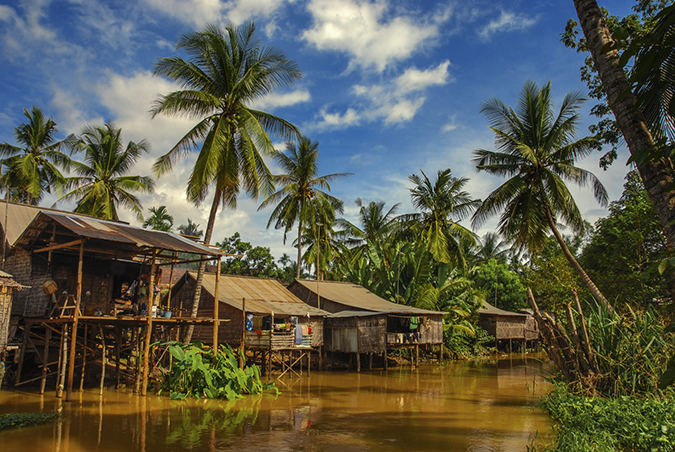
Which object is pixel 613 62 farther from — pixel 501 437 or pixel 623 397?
pixel 501 437

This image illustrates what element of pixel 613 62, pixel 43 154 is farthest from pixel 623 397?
pixel 43 154

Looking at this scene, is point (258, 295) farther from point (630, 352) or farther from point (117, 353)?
point (630, 352)

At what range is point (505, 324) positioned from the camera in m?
32.2

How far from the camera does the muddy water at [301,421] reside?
8562mm

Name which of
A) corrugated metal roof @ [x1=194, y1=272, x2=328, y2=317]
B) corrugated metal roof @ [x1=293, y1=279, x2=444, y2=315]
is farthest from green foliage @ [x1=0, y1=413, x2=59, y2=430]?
corrugated metal roof @ [x1=293, y1=279, x2=444, y2=315]

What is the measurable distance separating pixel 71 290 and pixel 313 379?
9.25 m

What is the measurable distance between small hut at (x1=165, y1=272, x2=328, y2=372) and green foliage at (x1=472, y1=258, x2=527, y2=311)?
17729 mm

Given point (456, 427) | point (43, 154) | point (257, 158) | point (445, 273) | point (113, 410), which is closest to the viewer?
point (456, 427)

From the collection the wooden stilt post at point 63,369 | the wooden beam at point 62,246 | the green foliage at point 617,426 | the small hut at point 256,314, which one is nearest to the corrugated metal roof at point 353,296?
the small hut at point 256,314

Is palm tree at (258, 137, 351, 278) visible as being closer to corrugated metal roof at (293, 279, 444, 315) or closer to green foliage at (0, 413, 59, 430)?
corrugated metal roof at (293, 279, 444, 315)

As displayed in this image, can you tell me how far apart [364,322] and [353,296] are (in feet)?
13.8

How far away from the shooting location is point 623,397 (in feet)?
26.8

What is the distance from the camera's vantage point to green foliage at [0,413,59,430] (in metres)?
9.16

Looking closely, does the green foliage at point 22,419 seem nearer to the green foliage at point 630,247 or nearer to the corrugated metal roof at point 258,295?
the corrugated metal roof at point 258,295
